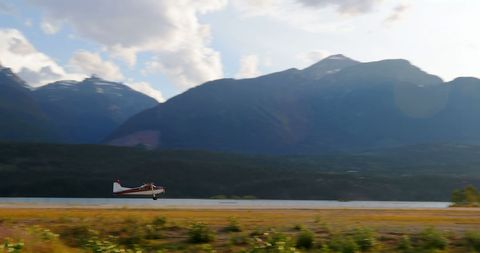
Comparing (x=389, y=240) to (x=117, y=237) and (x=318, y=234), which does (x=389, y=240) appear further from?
(x=117, y=237)

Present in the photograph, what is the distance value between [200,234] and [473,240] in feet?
56.9

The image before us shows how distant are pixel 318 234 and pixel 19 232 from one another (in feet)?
62.5

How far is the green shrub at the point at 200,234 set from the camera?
37188 millimetres

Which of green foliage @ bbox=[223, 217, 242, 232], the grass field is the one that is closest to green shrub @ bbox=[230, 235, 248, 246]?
the grass field

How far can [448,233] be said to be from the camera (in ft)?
127

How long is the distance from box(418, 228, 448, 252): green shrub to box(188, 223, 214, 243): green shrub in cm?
1342

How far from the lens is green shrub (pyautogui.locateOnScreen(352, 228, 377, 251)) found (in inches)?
1369

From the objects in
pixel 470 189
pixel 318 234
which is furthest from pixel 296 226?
pixel 470 189

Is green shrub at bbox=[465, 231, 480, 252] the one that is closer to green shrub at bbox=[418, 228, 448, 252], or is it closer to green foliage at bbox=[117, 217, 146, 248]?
green shrub at bbox=[418, 228, 448, 252]

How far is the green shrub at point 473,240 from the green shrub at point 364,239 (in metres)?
5.90

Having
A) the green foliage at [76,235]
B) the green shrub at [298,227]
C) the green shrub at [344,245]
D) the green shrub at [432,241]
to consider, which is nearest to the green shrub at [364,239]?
the green shrub at [344,245]

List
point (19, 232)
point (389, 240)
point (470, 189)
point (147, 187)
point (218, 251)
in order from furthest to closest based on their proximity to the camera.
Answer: point (470, 189) → point (147, 187) → point (389, 240) → point (218, 251) → point (19, 232)

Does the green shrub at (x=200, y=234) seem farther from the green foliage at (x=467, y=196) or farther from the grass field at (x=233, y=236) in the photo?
the green foliage at (x=467, y=196)

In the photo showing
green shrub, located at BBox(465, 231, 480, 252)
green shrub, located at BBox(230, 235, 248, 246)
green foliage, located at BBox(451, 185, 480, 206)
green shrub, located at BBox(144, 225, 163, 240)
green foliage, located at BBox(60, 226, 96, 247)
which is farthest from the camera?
green foliage, located at BBox(451, 185, 480, 206)
